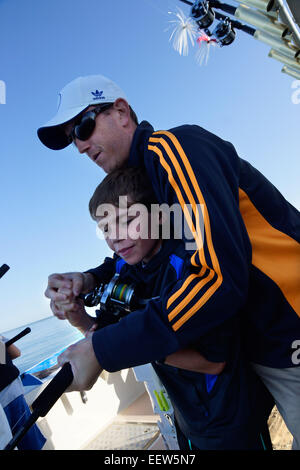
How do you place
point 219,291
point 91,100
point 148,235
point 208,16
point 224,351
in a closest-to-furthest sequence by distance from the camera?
1. point 219,291
2. point 224,351
3. point 148,235
4. point 91,100
5. point 208,16

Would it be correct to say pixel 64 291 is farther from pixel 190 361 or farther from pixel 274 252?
pixel 274 252

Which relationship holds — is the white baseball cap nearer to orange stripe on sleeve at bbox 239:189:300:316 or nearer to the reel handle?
orange stripe on sleeve at bbox 239:189:300:316

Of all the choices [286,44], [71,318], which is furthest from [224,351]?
[286,44]

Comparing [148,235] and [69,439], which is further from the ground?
[148,235]

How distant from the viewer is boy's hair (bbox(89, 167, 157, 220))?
3.50 ft

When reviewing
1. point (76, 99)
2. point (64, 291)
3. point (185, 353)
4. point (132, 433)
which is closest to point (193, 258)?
point (185, 353)

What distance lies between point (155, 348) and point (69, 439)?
366cm

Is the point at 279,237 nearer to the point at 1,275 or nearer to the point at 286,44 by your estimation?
the point at 1,275

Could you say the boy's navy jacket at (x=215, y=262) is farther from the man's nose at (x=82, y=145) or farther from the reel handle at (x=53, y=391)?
the man's nose at (x=82, y=145)

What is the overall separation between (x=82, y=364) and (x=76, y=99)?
3.48 feet

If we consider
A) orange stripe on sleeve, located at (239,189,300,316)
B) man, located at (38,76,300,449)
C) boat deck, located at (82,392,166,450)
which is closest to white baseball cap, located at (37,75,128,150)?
man, located at (38,76,300,449)

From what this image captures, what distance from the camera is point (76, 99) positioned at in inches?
48.3

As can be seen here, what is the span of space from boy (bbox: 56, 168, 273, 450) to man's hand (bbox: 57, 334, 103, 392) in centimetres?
2

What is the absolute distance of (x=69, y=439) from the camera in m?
3.43
